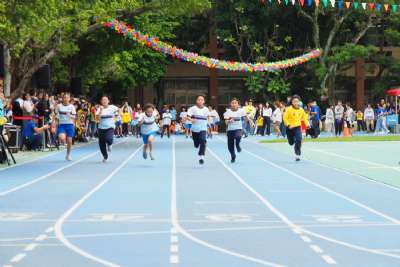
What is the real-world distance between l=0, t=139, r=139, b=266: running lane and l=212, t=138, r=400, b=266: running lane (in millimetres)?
2763

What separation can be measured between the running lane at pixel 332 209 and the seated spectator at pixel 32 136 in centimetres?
973

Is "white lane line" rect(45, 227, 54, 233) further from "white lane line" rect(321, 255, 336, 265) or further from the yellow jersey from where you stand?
the yellow jersey

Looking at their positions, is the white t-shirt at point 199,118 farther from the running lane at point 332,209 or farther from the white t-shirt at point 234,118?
the running lane at point 332,209

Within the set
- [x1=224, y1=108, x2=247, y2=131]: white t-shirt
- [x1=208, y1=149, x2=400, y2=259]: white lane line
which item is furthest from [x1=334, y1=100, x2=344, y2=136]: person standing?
[x1=208, y1=149, x2=400, y2=259]: white lane line

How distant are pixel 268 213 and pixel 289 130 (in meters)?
14.4

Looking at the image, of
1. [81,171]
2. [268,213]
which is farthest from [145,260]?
[81,171]

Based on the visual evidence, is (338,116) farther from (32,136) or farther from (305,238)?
(305,238)

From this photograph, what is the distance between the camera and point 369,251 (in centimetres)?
959

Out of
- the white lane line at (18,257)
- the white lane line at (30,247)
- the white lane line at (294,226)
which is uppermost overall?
the white lane line at (18,257)

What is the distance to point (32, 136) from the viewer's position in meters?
32.4

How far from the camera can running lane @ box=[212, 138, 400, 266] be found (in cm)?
971

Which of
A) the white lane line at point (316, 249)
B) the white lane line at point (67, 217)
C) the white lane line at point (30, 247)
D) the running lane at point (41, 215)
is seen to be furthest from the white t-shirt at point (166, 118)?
the white lane line at point (316, 249)

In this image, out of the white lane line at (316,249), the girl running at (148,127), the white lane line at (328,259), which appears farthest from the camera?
the girl running at (148,127)

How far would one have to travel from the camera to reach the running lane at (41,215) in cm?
934
